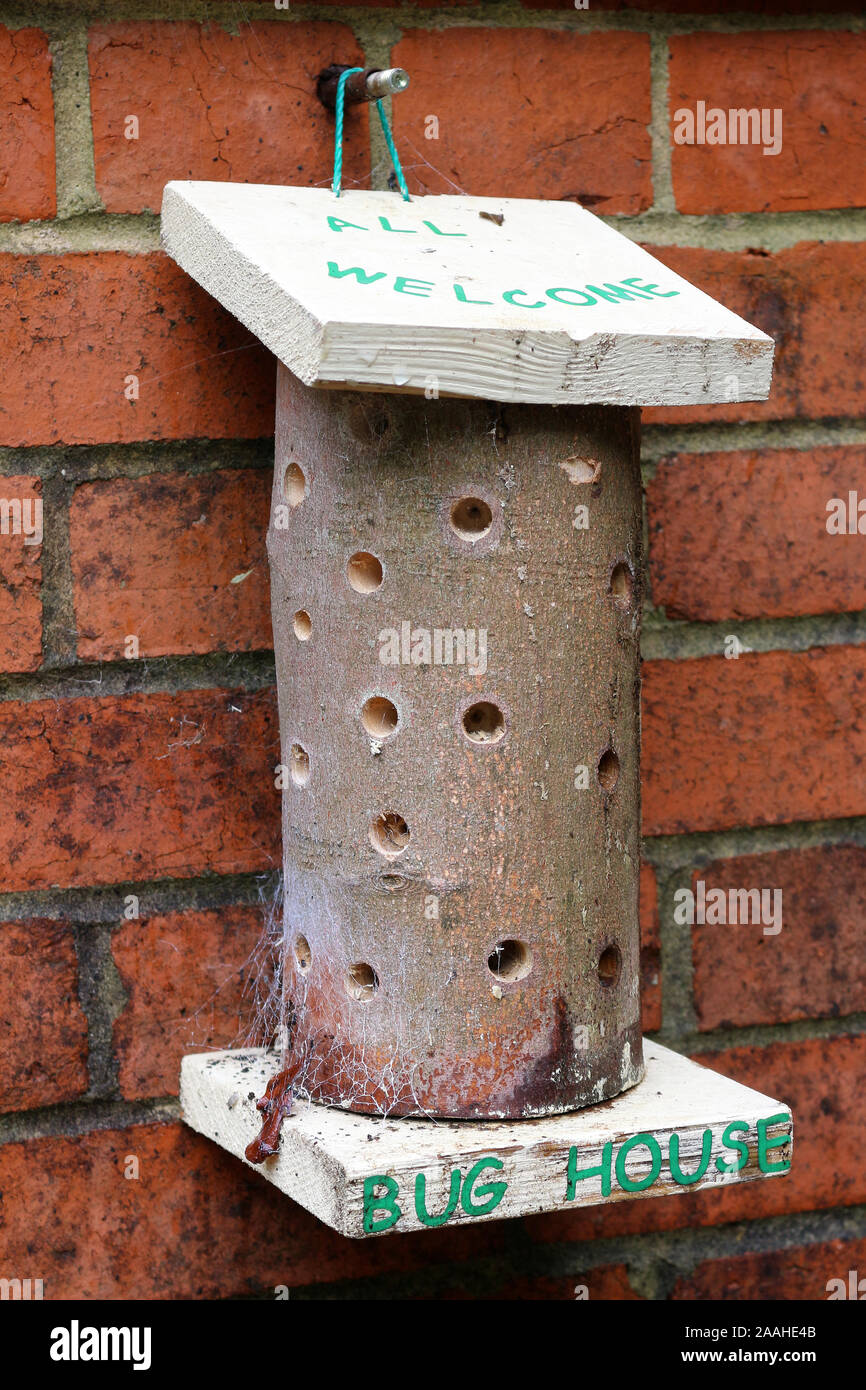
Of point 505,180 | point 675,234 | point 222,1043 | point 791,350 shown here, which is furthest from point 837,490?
point 222,1043

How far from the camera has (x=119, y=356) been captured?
100 cm

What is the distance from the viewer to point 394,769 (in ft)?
2.83

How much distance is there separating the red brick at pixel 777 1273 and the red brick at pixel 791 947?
0.18 meters

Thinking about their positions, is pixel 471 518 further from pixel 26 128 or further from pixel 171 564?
pixel 26 128

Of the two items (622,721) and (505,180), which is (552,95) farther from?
(622,721)

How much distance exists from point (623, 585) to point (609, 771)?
0.11m

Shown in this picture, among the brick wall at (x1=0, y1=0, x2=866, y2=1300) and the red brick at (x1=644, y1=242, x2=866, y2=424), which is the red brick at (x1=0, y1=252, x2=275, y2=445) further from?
the red brick at (x1=644, y1=242, x2=866, y2=424)

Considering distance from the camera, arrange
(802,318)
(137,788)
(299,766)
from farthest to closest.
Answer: (802,318) < (137,788) < (299,766)

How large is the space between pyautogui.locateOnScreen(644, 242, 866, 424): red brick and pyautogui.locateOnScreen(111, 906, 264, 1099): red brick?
0.48 metres

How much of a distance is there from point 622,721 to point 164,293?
40 cm

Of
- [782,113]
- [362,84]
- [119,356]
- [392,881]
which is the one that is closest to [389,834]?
[392,881]

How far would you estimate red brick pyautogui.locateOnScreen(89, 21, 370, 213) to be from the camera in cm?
99

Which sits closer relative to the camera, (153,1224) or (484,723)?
(484,723)

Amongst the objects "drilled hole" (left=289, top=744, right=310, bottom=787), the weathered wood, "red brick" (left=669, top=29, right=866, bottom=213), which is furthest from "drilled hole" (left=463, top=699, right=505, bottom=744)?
"red brick" (left=669, top=29, right=866, bottom=213)
